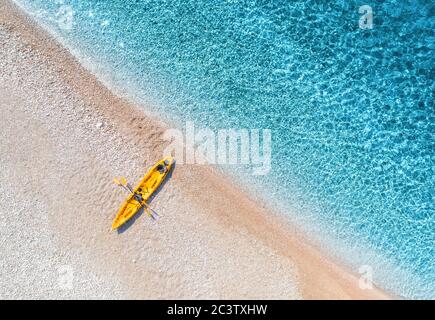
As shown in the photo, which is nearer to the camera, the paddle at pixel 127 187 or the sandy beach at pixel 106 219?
the sandy beach at pixel 106 219

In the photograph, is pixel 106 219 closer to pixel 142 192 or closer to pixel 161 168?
pixel 142 192

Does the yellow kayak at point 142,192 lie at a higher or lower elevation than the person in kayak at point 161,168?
lower

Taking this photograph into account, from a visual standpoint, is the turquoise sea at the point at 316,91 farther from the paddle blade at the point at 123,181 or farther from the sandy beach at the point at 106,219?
the paddle blade at the point at 123,181

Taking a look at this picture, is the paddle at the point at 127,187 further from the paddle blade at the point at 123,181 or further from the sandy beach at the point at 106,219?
the sandy beach at the point at 106,219

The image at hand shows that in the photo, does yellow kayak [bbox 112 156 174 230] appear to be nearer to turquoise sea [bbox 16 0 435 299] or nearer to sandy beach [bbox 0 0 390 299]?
sandy beach [bbox 0 0 390 299]

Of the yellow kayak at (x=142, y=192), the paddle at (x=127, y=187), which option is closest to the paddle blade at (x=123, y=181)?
the paddle at (x=127, y=187)

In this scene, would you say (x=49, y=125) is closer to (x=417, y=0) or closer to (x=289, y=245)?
(x=289, y=245)
